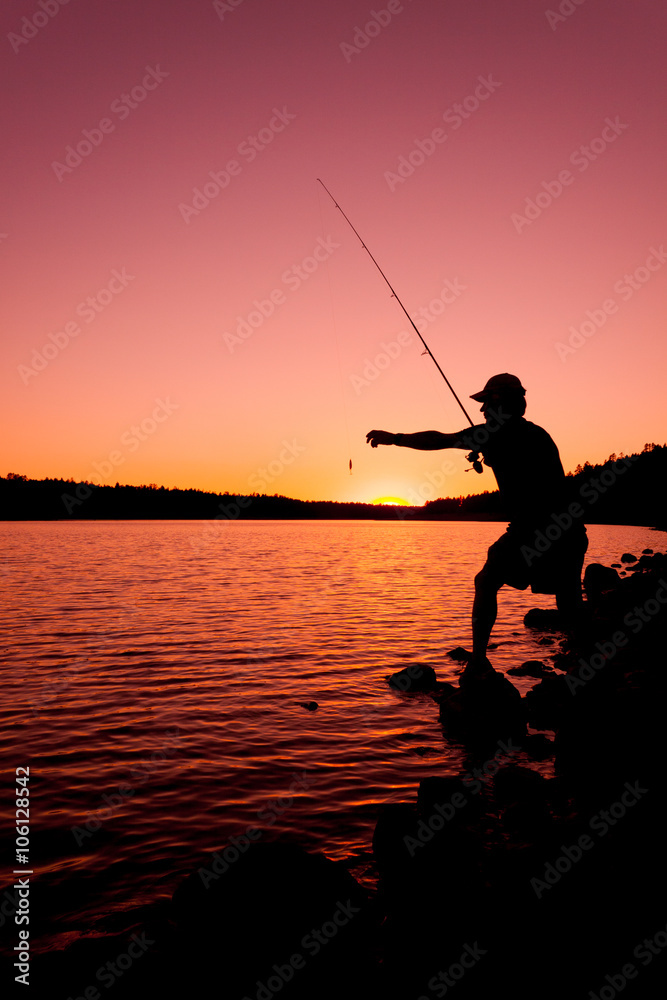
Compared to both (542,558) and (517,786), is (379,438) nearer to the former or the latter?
(542,558)

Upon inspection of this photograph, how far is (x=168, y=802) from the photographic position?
5.61 m

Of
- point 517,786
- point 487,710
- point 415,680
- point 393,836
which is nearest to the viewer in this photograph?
point 393,836

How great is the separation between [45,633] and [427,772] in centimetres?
1028

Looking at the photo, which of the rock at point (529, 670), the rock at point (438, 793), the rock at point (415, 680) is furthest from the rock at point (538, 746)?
the rock at point (529, 670)

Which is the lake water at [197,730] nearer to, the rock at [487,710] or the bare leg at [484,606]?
the rock at [487,710]

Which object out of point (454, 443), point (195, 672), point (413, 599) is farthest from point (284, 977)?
point (413, 599)

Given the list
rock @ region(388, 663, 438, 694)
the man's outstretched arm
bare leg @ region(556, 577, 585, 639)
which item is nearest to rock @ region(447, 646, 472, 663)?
rock @ region(388, 663, 438, 694)

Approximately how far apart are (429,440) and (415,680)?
193 inches

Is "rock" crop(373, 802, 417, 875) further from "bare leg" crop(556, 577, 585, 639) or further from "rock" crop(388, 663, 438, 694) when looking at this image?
"rock" crop(388, 663, 438, 694)

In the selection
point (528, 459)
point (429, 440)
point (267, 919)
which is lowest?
point (267, 919)

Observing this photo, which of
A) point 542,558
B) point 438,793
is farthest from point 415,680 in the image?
point 438,793

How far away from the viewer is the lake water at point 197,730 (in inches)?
187

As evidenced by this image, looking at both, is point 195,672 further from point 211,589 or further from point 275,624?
point 211,589

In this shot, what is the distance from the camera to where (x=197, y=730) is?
760 centimetres
